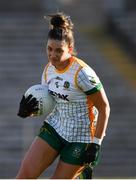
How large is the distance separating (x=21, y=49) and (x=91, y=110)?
11.9 meters

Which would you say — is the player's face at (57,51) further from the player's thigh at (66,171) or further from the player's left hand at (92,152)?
the player's thigh at (66,171)

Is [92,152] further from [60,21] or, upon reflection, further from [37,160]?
[60,21]

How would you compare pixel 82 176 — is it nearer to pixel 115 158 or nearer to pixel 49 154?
pixel 49 154

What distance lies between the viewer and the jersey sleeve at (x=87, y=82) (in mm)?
6930

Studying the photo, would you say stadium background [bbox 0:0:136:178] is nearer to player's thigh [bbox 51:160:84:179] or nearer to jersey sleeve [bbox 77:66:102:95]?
player's thigh [bbox 51:160:84:179]

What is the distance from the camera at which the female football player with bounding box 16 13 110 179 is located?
22.8 feet

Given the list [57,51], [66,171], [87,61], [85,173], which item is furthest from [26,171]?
[87,61]

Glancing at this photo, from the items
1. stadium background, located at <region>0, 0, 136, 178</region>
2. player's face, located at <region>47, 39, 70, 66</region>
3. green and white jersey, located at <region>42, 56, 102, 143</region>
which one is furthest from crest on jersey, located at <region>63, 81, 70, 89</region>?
stadium background, located at <region>0, 0, 136, 178</region>

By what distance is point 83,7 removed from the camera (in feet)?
71.3

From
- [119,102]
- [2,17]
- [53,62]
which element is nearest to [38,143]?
[53,62]

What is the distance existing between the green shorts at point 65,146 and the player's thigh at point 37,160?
0.18 feet

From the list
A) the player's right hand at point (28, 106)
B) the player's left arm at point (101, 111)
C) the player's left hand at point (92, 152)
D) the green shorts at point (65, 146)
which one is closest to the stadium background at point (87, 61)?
the player's right hand at point (28, 106)

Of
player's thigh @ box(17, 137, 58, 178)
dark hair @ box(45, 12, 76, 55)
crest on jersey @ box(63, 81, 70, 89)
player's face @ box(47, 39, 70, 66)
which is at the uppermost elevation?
dark hair @ box(45, 12, 76, 55)

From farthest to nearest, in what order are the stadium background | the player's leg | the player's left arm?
the stadium background
the player's leg
the player's left arm
